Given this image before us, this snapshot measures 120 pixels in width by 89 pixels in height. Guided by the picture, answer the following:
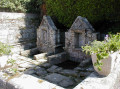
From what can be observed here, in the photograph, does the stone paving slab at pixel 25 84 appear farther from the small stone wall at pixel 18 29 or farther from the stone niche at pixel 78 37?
the small stone wall at pixel 18 29

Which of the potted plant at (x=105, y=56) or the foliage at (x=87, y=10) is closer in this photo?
the potted plant at (x=105, y=56)

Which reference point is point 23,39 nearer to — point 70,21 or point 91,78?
point 70,21

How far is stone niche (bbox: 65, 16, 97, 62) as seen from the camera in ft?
21.2

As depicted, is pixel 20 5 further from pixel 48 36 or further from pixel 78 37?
pixel 78 37

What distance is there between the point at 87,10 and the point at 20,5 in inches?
A: 190

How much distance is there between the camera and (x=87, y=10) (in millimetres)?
7703

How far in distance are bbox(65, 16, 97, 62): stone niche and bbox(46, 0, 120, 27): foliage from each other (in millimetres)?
1326

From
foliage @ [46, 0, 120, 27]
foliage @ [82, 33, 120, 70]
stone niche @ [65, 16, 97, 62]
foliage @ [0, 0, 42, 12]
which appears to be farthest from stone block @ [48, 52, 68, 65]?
foliage @ [0, 0, 42, 12]

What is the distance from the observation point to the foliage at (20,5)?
9089mm

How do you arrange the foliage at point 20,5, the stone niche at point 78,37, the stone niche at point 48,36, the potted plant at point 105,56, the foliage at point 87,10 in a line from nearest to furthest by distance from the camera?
1. the potted plant at point 105,56
2. the stone niche at point 78,37
3. the foliage at point 87,10
4. the stone niche at point 48,36
5. the foliage at point 20,5

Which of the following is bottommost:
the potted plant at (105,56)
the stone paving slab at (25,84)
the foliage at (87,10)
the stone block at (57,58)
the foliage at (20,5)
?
the stone block at (57,58)

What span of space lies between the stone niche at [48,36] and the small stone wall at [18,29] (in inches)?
45.1

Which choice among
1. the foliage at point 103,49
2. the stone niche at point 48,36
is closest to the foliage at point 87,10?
the stone niche at point 48,36

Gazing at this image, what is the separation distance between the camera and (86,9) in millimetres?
7723
